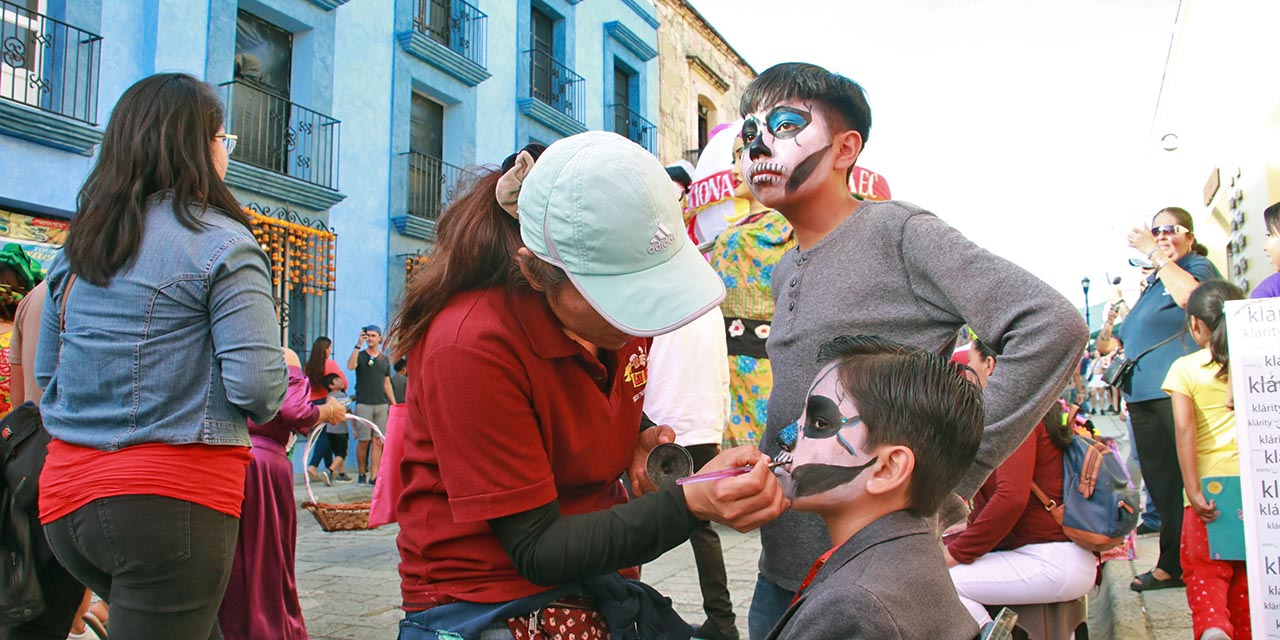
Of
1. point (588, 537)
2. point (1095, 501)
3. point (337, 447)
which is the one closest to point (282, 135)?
point (337, 447)

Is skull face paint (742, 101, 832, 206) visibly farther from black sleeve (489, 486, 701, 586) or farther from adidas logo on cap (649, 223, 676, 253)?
black sleeve (489, 486, 701, 586)

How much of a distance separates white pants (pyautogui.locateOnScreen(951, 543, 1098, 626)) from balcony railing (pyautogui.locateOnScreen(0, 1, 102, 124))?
9.13 metres

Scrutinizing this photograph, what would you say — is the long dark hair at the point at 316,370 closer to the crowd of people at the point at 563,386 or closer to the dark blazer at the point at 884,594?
the crowd of people at the point at 563,386

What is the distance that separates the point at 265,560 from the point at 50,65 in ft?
25.3

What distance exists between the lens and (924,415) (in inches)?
62.2

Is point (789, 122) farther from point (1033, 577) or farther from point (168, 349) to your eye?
point (1033, 577)

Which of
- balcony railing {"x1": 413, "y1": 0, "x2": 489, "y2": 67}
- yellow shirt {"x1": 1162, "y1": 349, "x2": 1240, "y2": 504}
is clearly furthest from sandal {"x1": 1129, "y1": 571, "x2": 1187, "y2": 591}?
balcony railing {"x1": 413, "y1": 0, "x2": 489, "y2": 67}

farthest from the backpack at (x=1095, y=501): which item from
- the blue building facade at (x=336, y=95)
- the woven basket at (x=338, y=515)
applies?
the blue building facade at (x=336, y=95)

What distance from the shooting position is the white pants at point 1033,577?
10.2 ft

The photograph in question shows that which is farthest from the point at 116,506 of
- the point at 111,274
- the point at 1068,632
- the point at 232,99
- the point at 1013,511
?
the point at 232,99

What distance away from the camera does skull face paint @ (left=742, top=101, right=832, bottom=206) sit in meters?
2.04

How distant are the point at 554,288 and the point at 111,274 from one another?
4.25ft

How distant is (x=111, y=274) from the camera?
2.21 m

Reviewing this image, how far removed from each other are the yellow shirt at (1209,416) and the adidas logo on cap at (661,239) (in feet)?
11.3
